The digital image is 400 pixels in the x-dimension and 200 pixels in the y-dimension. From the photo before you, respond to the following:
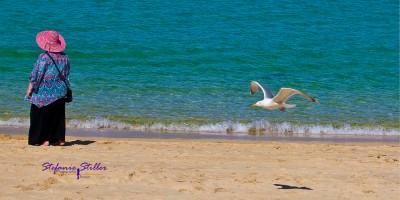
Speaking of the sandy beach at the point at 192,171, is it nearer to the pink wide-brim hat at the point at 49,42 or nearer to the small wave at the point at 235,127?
the pink wide-brim hat at the point at 49,42

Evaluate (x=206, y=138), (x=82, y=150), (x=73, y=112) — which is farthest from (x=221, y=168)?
(x=73, y=112)

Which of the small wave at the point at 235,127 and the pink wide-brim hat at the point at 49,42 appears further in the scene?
the small wave at the point at 235,127

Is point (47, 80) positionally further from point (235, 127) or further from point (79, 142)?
point (235, 127)

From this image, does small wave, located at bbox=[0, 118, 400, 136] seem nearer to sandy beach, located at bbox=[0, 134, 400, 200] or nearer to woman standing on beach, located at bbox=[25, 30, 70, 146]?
sandy beach, located at bbox=[0, 134, 400, 200]

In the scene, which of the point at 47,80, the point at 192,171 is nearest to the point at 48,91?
the point at 47,80

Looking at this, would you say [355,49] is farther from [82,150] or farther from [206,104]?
[82,150]

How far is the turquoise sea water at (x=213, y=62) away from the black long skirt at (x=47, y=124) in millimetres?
2307

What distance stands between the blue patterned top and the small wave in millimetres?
2511

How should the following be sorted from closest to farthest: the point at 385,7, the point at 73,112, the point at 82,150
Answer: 1. the point at 82,150
2. the point at 73,112
3. the point at 385,7

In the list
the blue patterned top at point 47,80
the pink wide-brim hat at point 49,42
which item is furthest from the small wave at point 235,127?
the pink wide-brim hat at point 49,42

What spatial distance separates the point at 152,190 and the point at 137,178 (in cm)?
43

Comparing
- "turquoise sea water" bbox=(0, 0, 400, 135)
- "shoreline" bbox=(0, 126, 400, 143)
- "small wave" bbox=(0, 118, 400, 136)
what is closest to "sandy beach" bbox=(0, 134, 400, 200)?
"shoreline" bbox=(0, 126, 400, 143)

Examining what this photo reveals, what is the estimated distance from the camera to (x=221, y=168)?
25.6ft

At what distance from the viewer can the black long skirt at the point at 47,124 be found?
8.94 metres
